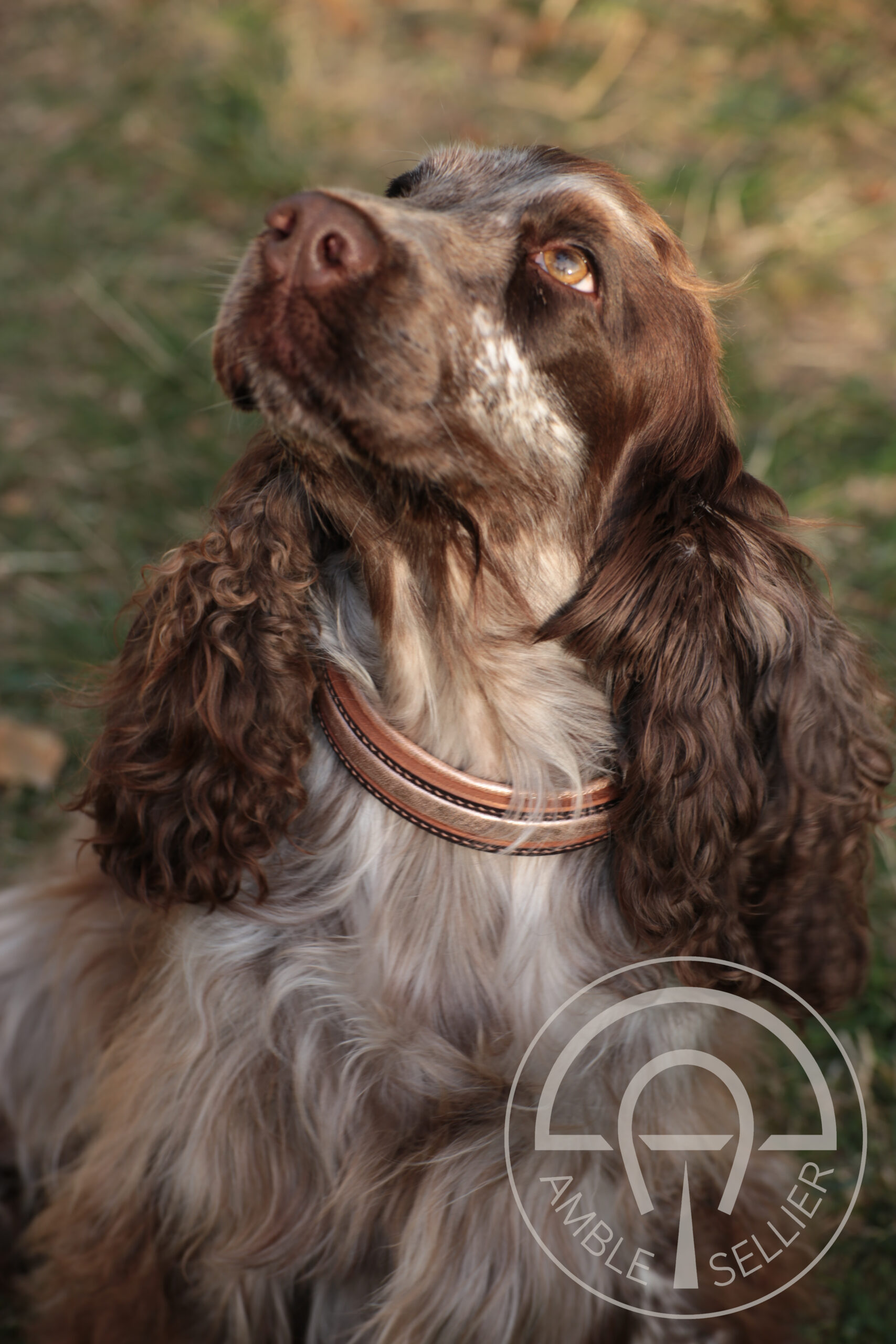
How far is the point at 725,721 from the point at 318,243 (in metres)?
1.19

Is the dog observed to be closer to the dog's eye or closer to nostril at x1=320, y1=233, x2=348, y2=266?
the dog's eye

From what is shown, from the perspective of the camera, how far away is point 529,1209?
2557 mm

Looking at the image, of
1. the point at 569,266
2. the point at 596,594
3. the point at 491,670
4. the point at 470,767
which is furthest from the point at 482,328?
the point at 470,767

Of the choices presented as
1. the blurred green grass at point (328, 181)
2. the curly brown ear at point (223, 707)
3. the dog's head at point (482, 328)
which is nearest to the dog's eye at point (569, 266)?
the dog's head at point (482, 328)

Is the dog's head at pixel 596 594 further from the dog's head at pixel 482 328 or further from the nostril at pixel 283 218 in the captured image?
the nostril at pixel 283 218

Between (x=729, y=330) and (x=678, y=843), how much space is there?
122cm

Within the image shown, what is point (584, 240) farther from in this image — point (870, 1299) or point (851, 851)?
point (870, 1299)

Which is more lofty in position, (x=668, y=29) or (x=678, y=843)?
(x=668, y=29)

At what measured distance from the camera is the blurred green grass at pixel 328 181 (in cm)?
486

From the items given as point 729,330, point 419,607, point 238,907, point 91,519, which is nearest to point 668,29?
point 91,519

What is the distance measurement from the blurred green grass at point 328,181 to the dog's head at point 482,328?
79.3 inches

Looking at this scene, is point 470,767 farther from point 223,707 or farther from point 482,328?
point 482,328

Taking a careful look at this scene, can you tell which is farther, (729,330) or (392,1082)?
(729,330)

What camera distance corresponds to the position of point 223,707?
2.52 meters
